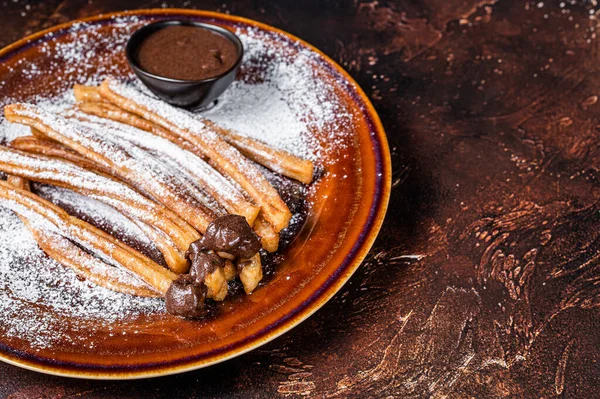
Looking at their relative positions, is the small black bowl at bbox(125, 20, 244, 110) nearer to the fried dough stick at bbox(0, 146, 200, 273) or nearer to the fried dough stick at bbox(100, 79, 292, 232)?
the fried dough stick at bbox(100, 79, 292, 232)

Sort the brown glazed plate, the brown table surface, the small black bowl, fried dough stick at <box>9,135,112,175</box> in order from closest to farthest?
the brown glazed plate
the brown table surface
fried dough stick at <box>9,135,112,175</box>
the small black bowl

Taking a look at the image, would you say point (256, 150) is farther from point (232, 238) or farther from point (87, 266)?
point (87, 266)

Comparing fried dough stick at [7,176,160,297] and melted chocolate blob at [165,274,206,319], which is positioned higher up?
melted chocolate blob at [165,274,206,319]

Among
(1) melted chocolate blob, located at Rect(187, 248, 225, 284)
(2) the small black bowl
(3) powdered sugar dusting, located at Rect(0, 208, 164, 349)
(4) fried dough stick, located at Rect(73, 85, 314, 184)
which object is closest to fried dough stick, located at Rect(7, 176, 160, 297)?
(3) powdered sugar dusting, located at Rect(0, 208, 164, 349)

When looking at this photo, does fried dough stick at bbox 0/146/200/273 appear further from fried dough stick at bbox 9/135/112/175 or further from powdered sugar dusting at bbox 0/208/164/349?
powdered sugar dusting at bbox 0/208/164/349

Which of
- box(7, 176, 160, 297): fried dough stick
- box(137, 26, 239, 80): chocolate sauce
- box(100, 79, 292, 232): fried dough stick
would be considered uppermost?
box(137, 26, 239, 80): chocolate sauce

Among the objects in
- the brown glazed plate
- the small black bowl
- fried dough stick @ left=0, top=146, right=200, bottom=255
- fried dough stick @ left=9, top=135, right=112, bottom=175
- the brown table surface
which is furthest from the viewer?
the small black bowl

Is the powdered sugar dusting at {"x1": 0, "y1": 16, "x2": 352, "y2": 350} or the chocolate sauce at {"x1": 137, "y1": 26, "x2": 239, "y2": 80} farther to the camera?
the chocolate sauce at {"x1": 137, "y1": 26, "x2": 239, "y2": 80}
